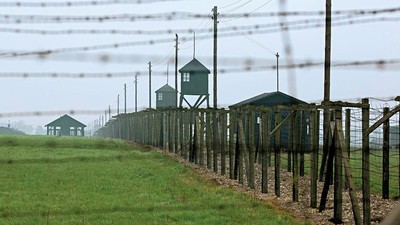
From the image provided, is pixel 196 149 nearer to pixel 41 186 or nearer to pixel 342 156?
pixel 41 186

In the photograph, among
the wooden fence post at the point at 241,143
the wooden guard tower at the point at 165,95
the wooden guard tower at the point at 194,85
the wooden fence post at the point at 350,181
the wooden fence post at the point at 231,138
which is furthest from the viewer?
the wooden guard tower at the point at 165,95

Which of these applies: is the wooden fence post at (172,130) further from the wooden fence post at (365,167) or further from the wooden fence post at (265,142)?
the wooden fence post at (365,167)

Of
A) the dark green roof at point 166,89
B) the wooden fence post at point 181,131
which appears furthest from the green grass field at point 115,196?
the dark green roof at point 166,89

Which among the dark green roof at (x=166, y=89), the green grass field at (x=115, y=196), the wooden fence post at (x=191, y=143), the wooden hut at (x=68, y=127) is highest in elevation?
the dark green roof at (x=166, y=89)

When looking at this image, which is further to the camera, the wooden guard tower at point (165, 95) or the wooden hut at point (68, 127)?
the wooden hut at point (68, 127)

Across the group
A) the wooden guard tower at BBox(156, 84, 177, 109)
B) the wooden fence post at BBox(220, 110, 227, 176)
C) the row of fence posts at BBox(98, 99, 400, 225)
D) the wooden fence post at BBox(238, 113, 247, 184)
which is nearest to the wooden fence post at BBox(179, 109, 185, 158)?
the row of fence posts at BBox(98, 99, 400, 225)

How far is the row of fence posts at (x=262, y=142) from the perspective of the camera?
10.2 meters

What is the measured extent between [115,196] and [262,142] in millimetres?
3349

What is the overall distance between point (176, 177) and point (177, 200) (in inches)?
192

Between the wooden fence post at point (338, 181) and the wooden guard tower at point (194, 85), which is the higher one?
the wooden guard tower at point (194, 85)

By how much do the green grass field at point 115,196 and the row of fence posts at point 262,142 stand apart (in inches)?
38.2

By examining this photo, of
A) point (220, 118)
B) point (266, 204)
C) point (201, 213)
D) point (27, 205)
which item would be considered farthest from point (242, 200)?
point (220, 118)

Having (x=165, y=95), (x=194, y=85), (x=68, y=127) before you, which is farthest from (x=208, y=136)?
(x=68, y=127)

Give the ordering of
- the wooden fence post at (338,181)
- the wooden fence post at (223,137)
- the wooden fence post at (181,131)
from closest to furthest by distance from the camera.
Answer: the wooden fence post at (338,181) < the wooden fence post at (223,137) < the wooden fence post at (181,131)
